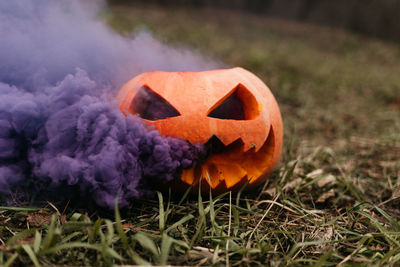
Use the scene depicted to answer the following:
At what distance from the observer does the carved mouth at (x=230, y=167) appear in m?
1.58

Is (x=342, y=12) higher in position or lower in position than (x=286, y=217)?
higher

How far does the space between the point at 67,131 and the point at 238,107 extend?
0.88m

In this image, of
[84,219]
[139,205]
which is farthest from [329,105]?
[84,219]

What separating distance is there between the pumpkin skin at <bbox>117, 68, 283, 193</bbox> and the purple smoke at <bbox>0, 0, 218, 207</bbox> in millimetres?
90

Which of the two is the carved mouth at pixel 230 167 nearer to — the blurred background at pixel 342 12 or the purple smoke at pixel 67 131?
the purple smoke at pixel 67 131

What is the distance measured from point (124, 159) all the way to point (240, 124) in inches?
23.1

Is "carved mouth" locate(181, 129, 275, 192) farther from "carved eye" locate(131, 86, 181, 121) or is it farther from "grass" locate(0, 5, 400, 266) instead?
"carved eye" locate(131, 86, 181, 121)

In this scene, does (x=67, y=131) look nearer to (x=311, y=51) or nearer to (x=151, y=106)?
(x=151, y=106)

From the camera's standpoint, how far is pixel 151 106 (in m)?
1.71

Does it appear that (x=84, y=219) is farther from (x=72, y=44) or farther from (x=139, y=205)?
(x=72, y=44)

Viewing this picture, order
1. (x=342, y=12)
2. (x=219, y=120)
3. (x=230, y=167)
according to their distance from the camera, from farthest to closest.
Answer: (x=342, y=12) < (x=230, y=167) < (x=219, y=120)

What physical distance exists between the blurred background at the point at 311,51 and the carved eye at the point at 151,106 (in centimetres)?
99

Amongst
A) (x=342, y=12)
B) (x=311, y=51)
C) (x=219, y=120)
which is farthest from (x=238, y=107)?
(x=342, y=12)

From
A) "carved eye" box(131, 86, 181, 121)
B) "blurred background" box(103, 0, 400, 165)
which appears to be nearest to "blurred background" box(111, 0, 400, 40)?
"blurred background" box(103, 0, 400, 165)
